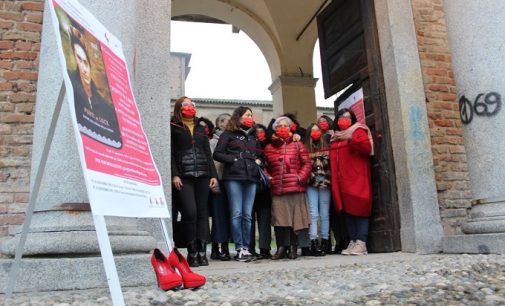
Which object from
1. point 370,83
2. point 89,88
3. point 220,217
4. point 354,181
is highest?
point 370,83

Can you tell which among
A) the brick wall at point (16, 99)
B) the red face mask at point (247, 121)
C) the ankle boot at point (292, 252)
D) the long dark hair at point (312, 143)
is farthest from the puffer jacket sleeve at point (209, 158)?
the brick wall at point (16, 99)

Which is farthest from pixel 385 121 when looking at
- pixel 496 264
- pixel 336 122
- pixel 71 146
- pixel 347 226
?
pixel 71 146

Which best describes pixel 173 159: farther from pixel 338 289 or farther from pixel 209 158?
pixel 338 289

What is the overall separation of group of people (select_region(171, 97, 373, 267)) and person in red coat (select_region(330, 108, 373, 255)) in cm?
1

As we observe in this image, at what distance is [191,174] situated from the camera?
467 cm

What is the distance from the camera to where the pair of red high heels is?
2.78 meters

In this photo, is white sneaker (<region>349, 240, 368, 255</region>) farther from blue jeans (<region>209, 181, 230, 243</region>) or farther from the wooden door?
blue jeans (<region>209, 181, 230, 243</region>)

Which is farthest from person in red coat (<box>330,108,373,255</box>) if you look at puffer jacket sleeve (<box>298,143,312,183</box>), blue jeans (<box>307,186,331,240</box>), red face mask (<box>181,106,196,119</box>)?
red face mask (<box>181,106,196,119</box>)

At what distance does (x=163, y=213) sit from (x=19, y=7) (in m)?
3.34

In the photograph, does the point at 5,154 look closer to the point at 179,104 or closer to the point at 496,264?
the point at 179,104

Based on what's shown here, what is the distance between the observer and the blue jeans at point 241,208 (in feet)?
17.0

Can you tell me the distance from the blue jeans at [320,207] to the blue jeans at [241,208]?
80 cm

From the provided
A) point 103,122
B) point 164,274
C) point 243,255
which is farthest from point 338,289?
point 243,255

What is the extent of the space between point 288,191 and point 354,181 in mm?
867
